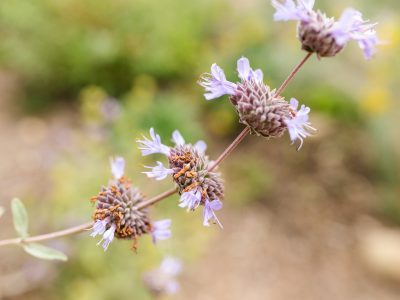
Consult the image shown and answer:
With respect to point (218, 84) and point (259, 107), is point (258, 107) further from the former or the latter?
point (218, 84)

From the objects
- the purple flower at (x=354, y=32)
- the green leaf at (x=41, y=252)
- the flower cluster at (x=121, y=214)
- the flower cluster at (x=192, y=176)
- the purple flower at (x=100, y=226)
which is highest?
the purple flower at (x=354, y=32)

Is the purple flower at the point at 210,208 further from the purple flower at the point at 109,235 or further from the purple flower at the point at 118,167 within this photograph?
the purple flower at the point at 118,167

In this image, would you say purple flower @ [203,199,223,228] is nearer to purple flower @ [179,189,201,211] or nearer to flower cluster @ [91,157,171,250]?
purple flower @ [179,189,201,211]

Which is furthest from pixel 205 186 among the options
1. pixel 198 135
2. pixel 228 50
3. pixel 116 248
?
pixel 228 50

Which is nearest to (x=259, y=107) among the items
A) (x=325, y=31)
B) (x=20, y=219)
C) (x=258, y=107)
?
(x=258, y=107)

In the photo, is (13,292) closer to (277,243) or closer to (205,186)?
(277,243)

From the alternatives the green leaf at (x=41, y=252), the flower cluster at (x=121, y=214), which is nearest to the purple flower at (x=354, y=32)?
the flower cluster at (x=121, y=214)

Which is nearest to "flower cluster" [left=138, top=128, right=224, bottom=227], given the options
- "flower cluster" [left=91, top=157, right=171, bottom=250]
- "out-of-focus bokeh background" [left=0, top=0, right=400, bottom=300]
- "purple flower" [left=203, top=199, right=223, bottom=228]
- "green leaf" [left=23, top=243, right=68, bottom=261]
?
"purple flower" [left=203, top=199, right=223, bottom=228]

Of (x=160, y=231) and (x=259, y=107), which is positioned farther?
(x=160, y=231)
